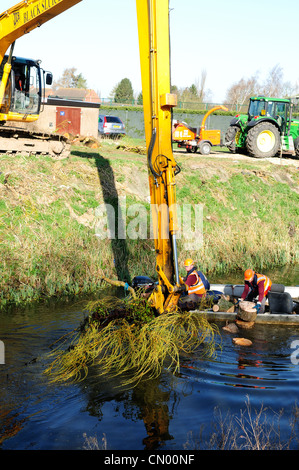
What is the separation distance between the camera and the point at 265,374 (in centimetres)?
820

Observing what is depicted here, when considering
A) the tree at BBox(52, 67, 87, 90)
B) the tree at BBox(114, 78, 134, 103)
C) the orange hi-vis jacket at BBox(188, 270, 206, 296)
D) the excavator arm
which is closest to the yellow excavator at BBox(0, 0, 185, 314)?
the excavator arm

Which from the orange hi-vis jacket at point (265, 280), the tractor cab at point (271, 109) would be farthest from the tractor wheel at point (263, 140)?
the orange hi-vis jacket at point (265, 280)

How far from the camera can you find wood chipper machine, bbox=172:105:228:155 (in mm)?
24500

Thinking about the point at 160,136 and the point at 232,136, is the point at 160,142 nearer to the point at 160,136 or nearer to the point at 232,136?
the point at 160,136

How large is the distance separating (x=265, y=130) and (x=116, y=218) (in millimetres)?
10834

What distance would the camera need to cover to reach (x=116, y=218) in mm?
15711

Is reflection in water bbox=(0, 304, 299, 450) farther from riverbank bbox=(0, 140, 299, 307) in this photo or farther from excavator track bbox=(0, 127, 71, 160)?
excavator track bbox=(0, 127, 71, 160)

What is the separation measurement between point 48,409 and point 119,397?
1.04 meters

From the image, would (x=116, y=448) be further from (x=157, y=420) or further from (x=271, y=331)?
(x=271, y=331)

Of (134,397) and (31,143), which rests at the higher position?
(31,143)

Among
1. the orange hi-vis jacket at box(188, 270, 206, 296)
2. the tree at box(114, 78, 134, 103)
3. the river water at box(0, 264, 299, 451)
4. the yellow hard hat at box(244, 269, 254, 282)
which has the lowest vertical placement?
the river water at box(0, 264, 299, 451)

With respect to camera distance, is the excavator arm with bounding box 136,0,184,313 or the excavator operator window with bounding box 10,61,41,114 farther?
the excavator operator window with bounding box 10,61,41,114

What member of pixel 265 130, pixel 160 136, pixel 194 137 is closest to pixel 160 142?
pixel 160 136
